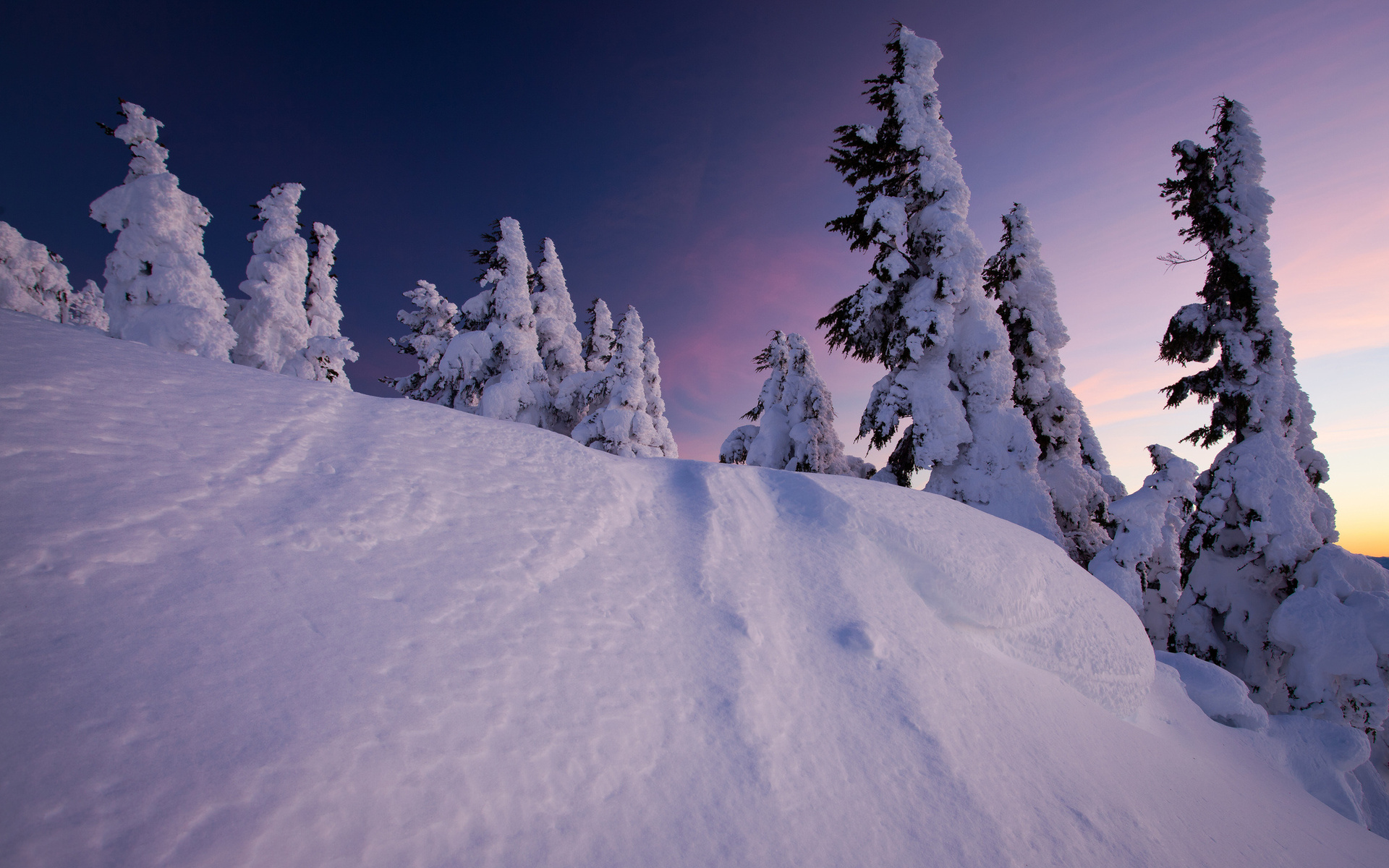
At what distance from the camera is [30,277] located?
2066 cm

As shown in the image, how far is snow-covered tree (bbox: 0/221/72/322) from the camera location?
18.3m

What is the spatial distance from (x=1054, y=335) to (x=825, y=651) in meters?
13.1

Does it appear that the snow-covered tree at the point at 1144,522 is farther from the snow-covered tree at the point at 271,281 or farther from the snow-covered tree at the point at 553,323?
the snow-covered tree at the point at 271,281

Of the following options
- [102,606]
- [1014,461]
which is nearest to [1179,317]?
[1014,461]

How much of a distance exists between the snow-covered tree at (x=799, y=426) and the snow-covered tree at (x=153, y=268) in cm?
1539

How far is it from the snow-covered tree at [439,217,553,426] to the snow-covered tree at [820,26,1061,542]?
1075cm

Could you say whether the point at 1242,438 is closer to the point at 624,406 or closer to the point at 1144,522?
the point at 1144,522

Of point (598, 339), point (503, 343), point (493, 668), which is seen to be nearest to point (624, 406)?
point (503, 343)

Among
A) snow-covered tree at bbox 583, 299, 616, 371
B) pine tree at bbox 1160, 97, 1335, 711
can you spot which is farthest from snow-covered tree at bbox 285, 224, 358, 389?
pine tree at bbox 1160, 97, 1335, 711

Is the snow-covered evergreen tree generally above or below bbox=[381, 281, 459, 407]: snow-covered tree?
above

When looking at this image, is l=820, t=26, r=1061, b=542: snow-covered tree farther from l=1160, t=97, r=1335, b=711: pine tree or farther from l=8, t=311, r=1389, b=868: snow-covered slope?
l=8, t=311, r=1389, b=868: snow-covered slope

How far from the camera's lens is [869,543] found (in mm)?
3482

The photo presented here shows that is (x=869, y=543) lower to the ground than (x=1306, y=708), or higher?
higher

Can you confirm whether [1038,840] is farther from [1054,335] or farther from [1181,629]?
[1054,335]
